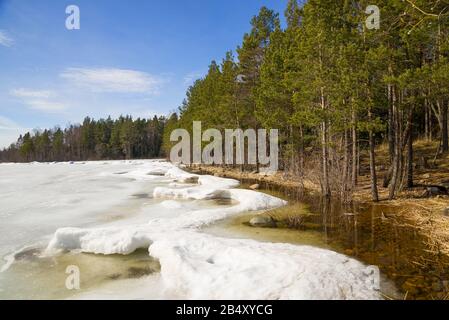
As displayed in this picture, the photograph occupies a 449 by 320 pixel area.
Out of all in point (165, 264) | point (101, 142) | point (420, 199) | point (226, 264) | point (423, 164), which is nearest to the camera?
point (226, 264)

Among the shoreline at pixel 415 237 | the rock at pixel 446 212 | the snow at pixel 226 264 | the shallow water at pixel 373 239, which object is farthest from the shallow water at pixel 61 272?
the rock at pixel 446 212

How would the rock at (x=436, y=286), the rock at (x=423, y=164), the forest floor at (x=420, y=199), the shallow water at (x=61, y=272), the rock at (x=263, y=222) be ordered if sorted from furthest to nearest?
the rock at (x=423, y=164) → the rock at (x=263, y=222) → the forest floor at (x=420, y=199) → the shallow water at (x=61, y=272) → the rock at (x=436, y=286)

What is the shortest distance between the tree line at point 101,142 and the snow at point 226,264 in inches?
3692

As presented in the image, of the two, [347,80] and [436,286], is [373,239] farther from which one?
[347,80]

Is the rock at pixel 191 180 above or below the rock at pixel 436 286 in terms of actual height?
above

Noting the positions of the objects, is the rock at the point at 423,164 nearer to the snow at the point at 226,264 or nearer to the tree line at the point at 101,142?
the snow at the point at 226,264

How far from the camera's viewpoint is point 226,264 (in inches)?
250

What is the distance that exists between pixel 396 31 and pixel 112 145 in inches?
4049

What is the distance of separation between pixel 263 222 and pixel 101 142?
107m

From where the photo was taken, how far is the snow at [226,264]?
16.6ft

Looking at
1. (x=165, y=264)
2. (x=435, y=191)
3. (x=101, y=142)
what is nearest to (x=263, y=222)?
(x=165, y=264)

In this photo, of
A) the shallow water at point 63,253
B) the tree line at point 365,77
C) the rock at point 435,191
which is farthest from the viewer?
the rock at point 435,191

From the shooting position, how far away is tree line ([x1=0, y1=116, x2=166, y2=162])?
101 m
